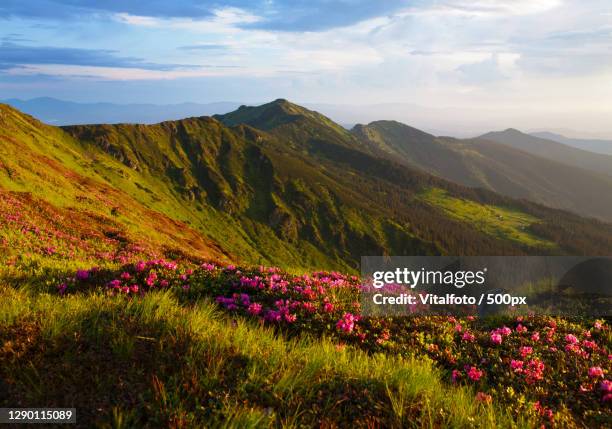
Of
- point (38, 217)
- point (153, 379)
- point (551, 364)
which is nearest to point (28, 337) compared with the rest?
point (153, 379)

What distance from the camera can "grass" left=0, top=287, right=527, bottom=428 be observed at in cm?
391

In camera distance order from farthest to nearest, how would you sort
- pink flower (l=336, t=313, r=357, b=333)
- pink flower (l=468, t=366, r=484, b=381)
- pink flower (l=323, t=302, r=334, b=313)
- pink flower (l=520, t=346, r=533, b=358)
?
pink flower (l=323, t=302, r=334, b=313), pink flower (l=336, t=313, r=357, b=333), pink flower (l=520, t=346, r=533, b=358), pink flower (l=468, t=366, r=484, b=381)

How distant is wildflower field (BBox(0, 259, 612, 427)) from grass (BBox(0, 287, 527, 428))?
0.02 m

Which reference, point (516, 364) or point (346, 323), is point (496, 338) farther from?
point (346, 323)

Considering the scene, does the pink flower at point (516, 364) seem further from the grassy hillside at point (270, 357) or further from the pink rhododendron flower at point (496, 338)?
the pink rhododendron flower at point (496, 338)

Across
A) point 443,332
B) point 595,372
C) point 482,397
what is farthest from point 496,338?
point 482,397

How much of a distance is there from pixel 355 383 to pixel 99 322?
3.77 meters

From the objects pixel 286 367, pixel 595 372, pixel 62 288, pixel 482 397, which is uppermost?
pixel 286 367

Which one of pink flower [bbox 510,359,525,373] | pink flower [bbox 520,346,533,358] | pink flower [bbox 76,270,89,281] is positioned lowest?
pink flower [bbox 510,359,525,373]

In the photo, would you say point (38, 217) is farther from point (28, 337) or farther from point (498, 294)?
point (498, 294)

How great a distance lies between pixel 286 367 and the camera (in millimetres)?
4902

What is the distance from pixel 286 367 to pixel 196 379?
1.16 meters

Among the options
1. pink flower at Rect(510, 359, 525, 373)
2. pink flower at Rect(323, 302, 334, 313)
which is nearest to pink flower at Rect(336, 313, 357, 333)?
pink flower at Rect(323, 302, 334, 313)

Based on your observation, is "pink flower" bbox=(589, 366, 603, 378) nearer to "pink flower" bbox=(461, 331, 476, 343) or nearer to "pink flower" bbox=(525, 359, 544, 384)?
"pink flower" bbox=(525, 359, 544, 384)
